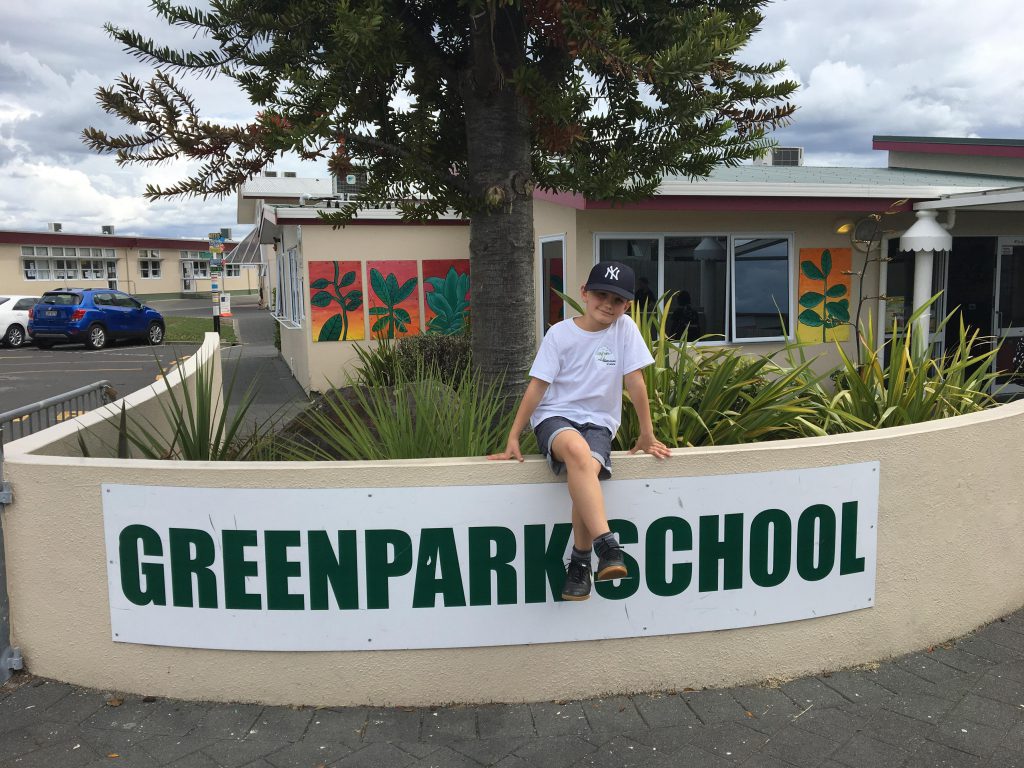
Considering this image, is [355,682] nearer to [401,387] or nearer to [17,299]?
[401,387]

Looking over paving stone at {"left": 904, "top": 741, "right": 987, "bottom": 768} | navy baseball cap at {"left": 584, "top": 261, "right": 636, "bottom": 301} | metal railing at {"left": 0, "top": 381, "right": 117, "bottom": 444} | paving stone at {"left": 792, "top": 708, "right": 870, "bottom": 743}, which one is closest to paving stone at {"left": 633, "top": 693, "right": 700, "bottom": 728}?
paving stone at {"left": 792, "top": 708, "right": 870, "bottom": 743}

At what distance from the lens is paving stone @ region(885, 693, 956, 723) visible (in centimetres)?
360

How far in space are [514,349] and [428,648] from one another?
6.92 feet

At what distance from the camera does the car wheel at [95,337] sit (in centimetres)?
2388

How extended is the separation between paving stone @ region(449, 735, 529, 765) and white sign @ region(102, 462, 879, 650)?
1.43 feet

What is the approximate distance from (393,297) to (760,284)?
5.80m

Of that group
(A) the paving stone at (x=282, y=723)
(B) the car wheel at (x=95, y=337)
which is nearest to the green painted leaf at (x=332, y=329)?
(A) the paving stone at (x=282, y=723)

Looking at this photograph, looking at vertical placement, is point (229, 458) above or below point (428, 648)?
above

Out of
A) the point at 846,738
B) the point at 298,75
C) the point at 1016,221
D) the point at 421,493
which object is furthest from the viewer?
the point at 1016,221

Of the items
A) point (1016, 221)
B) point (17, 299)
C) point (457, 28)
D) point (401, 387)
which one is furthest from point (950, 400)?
point (17, 299)

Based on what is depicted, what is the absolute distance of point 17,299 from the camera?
26.1 meters

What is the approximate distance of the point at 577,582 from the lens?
356 centimetres

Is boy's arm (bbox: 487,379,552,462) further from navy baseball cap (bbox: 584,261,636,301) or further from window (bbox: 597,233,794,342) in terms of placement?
window (bbox: 597,233,794,342)

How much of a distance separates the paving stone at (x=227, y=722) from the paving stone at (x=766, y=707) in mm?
2097
